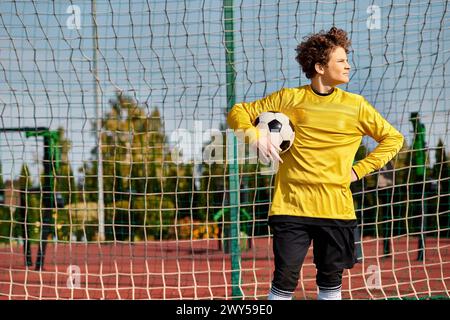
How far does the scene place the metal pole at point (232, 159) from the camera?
6.45m

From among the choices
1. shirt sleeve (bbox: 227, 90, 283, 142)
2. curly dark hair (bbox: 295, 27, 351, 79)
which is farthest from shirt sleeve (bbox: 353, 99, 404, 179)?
shirt sleeve (bbox: 227, 90, 283, 142)

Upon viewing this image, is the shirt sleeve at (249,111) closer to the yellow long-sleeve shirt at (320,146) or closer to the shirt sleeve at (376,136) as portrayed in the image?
the yellow long-sleeve shirt at (320,146)

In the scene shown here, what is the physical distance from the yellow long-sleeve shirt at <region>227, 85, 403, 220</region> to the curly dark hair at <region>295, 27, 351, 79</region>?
0.42ft

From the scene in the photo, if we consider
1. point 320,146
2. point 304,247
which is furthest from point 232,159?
point 304,247

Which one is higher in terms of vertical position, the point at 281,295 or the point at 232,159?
the point at 232,159

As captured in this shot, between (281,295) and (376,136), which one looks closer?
(281,295)

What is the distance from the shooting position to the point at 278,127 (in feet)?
12.9

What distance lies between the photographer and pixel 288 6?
6254mm

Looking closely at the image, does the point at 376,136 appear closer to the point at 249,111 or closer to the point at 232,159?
the point at 249,111

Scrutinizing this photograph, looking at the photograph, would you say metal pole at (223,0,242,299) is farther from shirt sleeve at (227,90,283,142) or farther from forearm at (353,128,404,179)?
forearm at (353,128,404,179)

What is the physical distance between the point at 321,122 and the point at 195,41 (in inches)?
99.1

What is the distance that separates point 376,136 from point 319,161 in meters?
0.37
